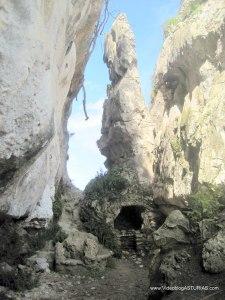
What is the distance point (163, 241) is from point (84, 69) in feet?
34.4

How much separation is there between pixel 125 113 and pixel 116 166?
3828mm

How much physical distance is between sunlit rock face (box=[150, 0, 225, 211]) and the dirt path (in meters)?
3.69

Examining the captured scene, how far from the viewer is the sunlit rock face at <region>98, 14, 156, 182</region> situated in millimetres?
21772

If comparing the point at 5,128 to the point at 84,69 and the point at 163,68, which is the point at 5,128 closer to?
the point at 84,69

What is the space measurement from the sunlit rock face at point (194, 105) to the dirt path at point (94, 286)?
369cm

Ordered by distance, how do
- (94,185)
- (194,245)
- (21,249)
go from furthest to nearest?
(94,185), (21,249), (194,245)

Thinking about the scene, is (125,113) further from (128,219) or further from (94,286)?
(94,286)

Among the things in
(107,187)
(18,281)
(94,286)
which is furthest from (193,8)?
(18,281)

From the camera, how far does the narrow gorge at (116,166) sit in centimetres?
526

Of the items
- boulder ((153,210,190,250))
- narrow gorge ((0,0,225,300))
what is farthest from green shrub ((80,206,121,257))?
boulder ((153,210,190,250))

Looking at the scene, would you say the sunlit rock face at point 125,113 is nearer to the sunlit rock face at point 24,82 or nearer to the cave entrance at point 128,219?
the cave entrance at point 128,219

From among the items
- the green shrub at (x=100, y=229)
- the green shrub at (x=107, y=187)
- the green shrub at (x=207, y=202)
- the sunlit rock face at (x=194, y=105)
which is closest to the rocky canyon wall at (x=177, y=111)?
the sunlit rock face at (x=194, y=105)

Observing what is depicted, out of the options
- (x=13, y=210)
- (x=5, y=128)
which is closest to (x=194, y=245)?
(x=13, y=210)

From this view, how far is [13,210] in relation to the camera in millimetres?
7172
